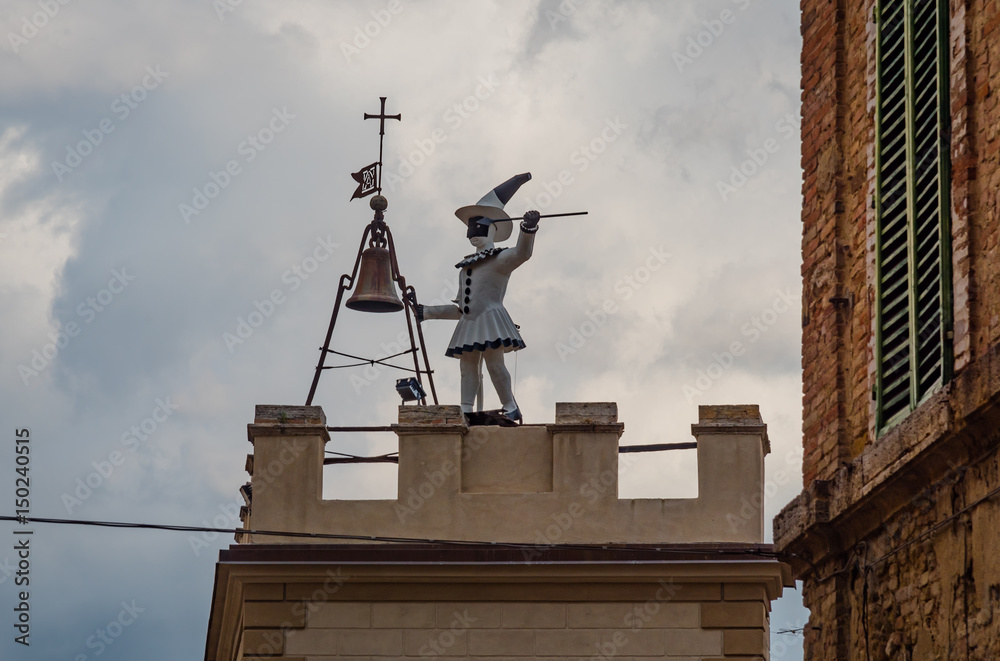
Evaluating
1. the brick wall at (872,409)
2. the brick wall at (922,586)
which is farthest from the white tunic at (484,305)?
the brick wall at (922,586)

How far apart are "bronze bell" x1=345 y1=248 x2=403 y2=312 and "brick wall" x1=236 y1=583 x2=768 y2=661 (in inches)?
140

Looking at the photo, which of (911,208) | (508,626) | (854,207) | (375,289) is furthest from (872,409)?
(375,289)

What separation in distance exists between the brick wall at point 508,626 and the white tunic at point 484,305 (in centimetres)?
278

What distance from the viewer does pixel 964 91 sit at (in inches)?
357

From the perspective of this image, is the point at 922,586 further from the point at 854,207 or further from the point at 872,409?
the point at 854,207

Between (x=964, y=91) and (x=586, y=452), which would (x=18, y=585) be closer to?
(x=586, y=452)

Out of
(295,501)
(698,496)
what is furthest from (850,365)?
(295,501)

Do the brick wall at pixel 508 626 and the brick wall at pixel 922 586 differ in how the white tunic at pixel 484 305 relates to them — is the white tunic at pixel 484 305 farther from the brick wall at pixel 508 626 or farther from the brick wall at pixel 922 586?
the brick wall at pixel 922 586

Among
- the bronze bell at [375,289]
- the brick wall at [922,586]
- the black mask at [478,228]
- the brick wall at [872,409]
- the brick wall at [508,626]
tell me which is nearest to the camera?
the brick wall at [922,586]

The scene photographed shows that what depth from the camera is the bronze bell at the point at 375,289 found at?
1909cm

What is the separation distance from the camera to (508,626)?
54.4 feet

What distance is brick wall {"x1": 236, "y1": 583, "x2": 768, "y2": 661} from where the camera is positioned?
16.4 metres

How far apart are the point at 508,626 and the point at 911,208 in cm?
793

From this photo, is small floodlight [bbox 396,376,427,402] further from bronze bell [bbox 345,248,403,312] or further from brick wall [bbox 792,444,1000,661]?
brick wall [bbox 792,444,1000,661]
